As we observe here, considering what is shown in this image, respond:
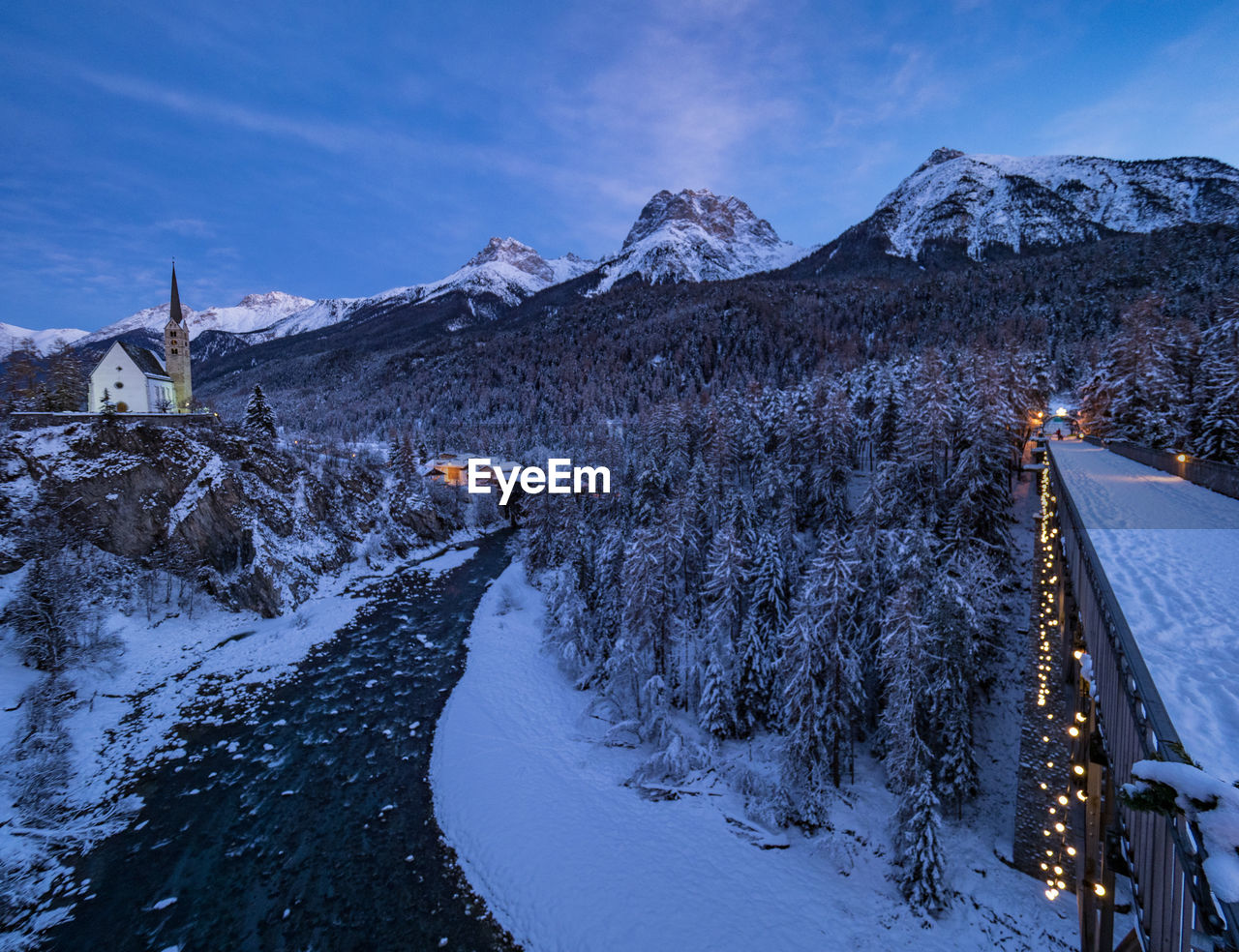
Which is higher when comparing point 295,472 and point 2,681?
point 295,472

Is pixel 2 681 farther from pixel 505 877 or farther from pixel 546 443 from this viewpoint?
pixel 546 443

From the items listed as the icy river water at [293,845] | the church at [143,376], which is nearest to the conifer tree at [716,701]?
the icy river water at [293,845]

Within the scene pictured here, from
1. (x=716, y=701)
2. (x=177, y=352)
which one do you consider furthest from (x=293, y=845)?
(x=177, y=352)

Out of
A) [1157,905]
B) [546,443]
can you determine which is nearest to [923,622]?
[1157,905]

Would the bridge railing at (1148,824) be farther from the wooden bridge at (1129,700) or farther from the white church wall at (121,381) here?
the white church wall at (121,381)

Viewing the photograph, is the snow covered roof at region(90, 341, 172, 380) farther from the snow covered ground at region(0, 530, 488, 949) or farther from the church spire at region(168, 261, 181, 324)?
the snow covered ground at region(0, 530, 488, 949)
